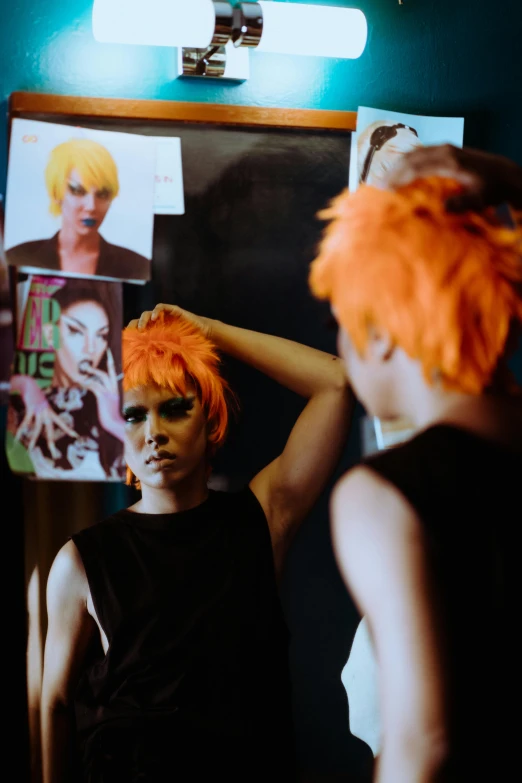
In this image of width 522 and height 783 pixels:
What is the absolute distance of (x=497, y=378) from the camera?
3.45 feet

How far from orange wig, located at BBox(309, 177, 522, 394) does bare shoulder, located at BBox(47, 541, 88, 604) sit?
2.32 ft

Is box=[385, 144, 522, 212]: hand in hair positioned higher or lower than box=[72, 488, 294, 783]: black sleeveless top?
higher

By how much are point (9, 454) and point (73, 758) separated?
0.51 m

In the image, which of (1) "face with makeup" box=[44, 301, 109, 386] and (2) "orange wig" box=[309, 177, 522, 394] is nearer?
(2) "orange wig" box=[309, 177, 522, 394]

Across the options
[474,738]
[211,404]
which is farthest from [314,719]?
[474,738]

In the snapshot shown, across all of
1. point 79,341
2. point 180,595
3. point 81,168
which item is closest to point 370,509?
point 180,595

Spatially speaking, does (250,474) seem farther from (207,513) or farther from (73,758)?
(73,758)

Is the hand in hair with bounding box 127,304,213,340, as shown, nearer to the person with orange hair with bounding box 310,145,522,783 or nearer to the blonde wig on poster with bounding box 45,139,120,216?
the blonde wig on poster with bounding box 45,139,120,216

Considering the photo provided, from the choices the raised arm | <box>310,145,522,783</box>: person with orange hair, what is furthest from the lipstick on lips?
<box>310,145,522,783</box>: person with orange hair

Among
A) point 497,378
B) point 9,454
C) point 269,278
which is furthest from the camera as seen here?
point 269,278

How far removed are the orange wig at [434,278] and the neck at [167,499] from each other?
0.60m

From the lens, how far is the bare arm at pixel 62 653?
1.47 metres

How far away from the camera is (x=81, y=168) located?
1.48 m

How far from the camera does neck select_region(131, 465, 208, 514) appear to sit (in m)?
1.52
